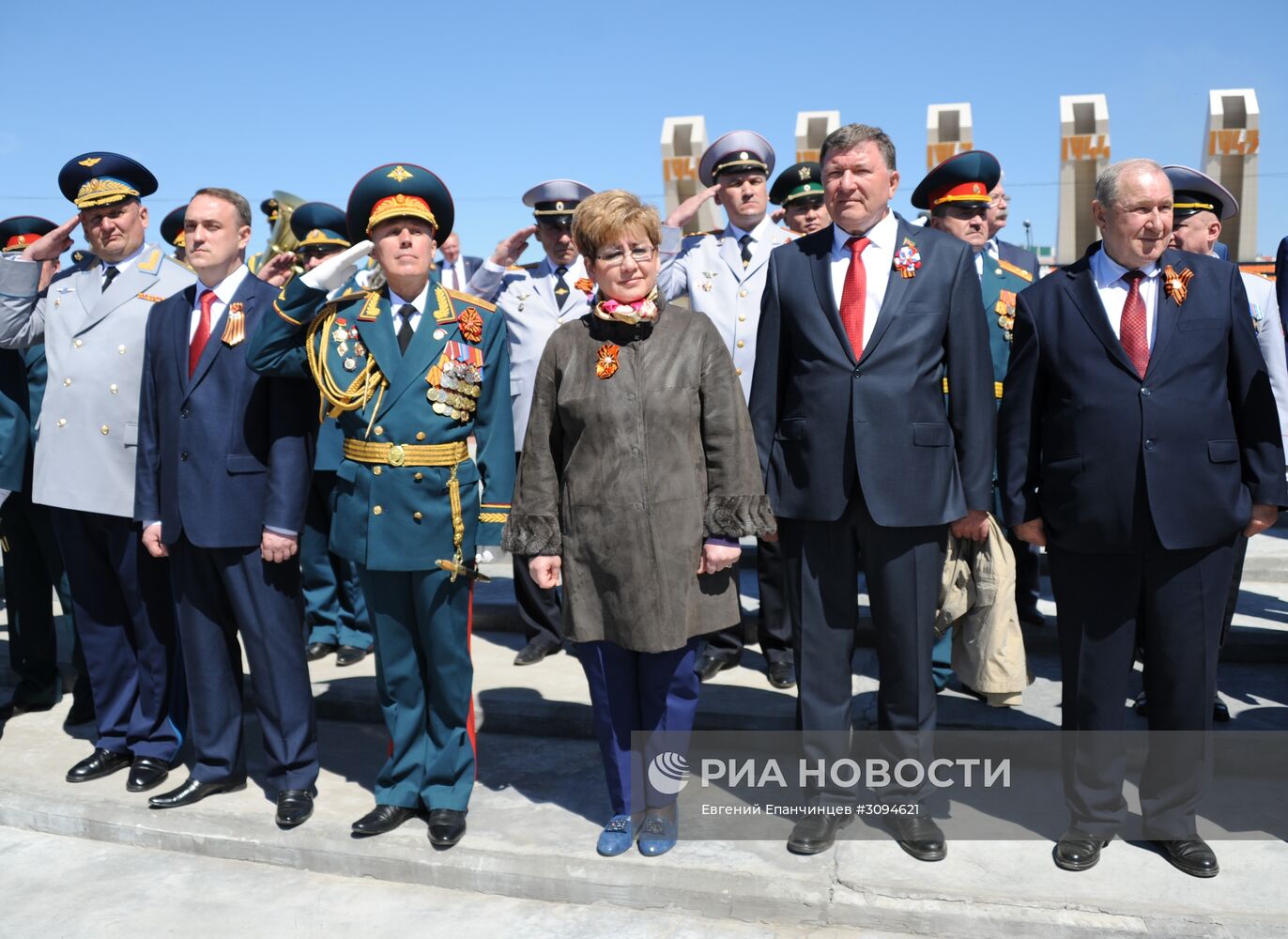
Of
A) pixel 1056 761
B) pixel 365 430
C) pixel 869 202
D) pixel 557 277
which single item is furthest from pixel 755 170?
pixel 1056 761

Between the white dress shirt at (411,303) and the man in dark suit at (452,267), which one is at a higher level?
the man in dark suit at (452,267)

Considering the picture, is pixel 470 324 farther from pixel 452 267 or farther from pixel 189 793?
pixel 452 267

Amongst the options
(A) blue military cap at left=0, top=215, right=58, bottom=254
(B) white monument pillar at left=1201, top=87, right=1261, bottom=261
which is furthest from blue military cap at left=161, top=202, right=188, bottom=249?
(B) white monument pillar at left=1201, top=87, right=1261, bottom=261

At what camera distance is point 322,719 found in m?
5.19

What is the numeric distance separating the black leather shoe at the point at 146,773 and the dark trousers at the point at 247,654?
264mm

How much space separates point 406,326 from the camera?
3779mm

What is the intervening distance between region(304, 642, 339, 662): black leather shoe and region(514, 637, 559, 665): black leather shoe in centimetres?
102

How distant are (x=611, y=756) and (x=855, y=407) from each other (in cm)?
133

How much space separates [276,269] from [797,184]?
267 centimetres

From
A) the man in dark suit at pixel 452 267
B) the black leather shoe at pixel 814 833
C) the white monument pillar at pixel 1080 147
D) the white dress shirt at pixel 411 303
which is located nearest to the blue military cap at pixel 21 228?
the man in dark suit at pixel 452 267

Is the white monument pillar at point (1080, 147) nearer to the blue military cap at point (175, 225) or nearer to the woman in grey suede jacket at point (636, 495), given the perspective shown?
the blue military cap at point (175, 225)

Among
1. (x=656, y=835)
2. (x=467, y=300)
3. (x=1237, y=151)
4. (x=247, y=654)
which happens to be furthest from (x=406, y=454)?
(x=1237, y=151)

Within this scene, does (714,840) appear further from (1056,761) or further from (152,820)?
(152,820)

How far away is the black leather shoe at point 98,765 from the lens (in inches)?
174
